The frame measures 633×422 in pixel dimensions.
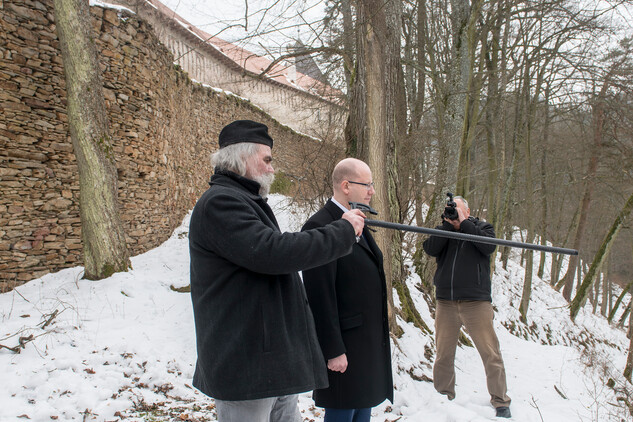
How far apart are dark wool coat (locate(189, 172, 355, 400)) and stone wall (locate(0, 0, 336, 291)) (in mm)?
5574

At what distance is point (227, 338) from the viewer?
159 centimetres

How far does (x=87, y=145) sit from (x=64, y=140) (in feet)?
4.38

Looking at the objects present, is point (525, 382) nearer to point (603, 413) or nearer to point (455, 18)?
point (603, 413)

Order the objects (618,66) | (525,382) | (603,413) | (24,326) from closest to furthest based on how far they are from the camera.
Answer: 1. (24,326)
2. (603,413)
3. (525,382)
4. (618,66)

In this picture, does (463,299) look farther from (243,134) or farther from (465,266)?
(243,134)

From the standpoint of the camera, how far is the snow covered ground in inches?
126

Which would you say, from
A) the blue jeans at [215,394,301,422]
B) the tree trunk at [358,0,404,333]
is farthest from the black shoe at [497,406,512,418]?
the blue jeans at [215,394,301,422]

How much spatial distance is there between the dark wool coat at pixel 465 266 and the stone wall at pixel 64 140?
3.49 m

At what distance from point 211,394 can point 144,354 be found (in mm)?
2934

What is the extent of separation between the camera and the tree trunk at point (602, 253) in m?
10.8

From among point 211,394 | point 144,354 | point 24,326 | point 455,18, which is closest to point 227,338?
point 211,394

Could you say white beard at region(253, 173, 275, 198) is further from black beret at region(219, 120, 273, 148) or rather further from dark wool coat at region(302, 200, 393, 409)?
dark wool coat at region(302, 200, 393, 409)

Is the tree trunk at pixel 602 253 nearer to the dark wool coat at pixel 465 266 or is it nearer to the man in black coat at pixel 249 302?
the dark wool coat at pixel 465 266

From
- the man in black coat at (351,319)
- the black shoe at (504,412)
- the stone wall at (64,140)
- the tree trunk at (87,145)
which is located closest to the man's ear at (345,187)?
the man in black coat at (351,319)
